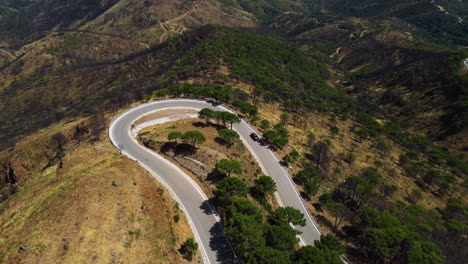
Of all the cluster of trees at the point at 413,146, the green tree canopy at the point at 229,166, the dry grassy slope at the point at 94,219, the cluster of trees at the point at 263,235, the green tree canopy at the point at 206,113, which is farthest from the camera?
the cluster of trees at the point at 413,146

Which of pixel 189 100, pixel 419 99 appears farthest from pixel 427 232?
pixel 419 99

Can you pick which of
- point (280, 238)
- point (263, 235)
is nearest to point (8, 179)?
point (263, 235)

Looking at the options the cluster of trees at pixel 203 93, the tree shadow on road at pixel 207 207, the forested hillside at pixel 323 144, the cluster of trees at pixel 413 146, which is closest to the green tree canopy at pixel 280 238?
the forested hillside at pixel 323 144

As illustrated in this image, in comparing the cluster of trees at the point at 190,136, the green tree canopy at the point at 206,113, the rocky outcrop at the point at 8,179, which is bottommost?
the rocky outcrop at the point at 8,179

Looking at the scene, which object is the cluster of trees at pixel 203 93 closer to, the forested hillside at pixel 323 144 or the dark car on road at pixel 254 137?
the forested hillside at pixel 323 144

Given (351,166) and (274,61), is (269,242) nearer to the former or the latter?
(351,166)

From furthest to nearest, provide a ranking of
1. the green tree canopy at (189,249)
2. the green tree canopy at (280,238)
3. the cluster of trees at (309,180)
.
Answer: the cluster of trees at (309,180), the green tree canopy at (189,249), the green tree canopy at (280,238)
